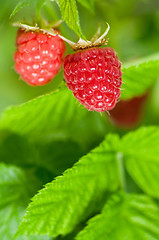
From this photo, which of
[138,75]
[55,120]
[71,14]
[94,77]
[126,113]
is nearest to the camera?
[71,14]

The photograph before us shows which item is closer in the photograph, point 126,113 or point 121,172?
point 121,172

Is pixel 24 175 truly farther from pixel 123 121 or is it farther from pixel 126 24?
pixel 126 24

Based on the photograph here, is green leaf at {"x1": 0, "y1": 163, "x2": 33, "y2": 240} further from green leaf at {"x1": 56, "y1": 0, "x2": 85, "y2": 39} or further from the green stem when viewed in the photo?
green leaf at {"x1": 56, "y1": 0, "x2": 85, "y2": 39}

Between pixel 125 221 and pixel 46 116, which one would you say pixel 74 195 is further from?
pixel 46 116

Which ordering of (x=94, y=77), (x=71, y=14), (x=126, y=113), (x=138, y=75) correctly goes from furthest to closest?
1. (x=126, y=113)
2. (x=138, y=75)
3. (x=94, y=77)
4. (x=71, y=14)

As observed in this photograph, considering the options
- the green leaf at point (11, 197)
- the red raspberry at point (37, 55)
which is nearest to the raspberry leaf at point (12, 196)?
the green leaf at point (11, 197)

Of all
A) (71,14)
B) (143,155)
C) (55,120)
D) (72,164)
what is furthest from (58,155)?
(71,14)

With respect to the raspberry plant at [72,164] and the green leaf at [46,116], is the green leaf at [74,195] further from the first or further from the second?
the green leaf at [46,116]
